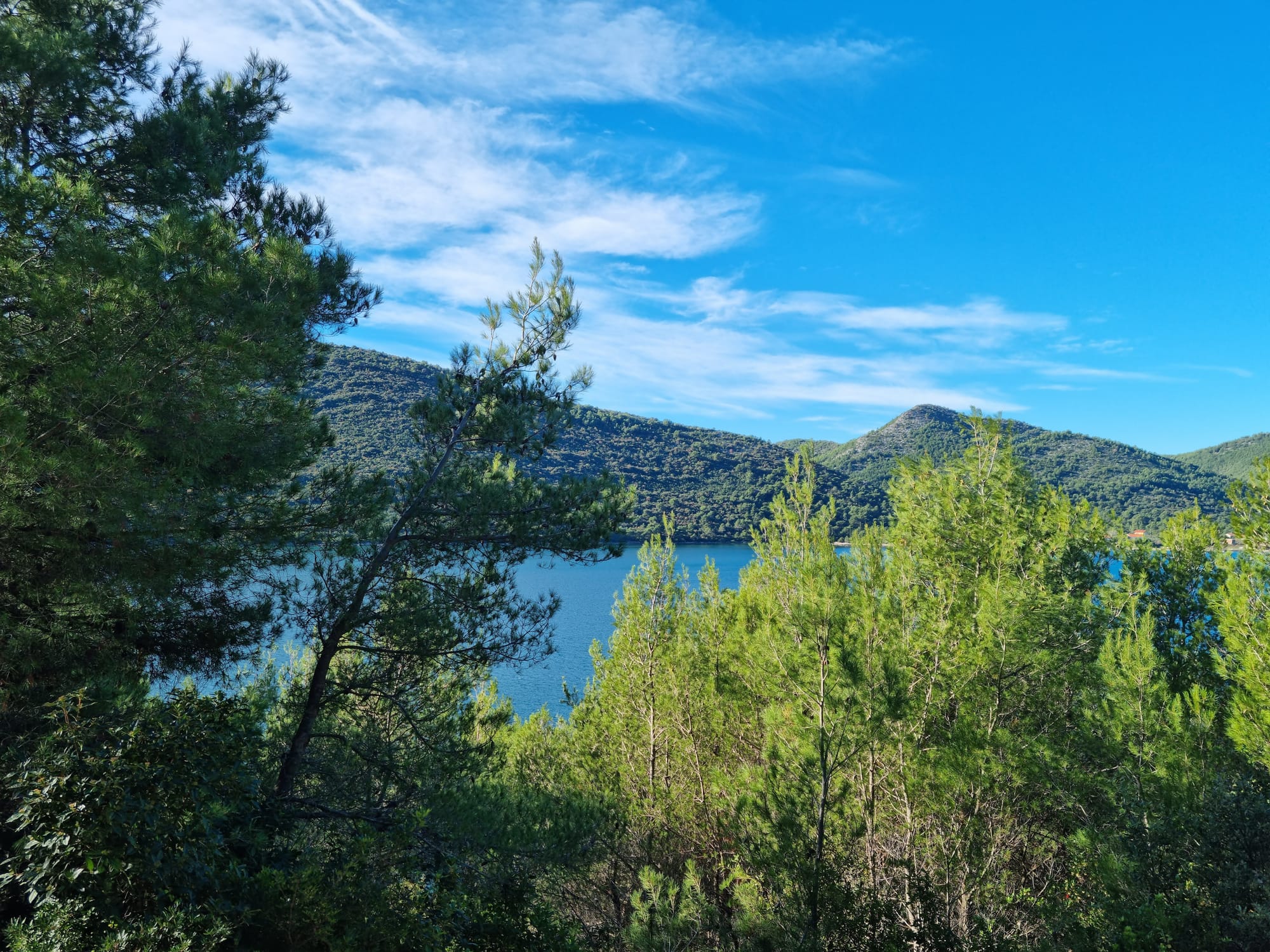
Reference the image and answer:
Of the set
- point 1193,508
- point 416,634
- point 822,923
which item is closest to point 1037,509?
point 1193,508

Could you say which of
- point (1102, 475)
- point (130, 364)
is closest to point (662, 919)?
point (130, 364)

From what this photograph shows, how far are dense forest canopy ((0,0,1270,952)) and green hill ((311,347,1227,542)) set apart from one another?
34783 mm

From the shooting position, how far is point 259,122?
7910mm

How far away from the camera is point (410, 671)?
7.46 m

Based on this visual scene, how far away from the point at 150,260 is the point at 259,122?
4343mm

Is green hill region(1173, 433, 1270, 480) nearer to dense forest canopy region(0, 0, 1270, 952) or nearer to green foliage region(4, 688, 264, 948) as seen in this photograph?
dense forest canopy region(0, 0, 1270, 952)

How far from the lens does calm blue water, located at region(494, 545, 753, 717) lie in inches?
911

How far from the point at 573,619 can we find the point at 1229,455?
127869 millimetres

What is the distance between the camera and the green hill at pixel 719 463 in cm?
6256

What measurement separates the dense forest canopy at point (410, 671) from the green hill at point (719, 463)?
114ft

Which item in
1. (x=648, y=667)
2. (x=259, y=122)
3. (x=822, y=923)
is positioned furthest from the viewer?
(x=648, y=667)

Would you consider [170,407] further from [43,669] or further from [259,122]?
[259,122]

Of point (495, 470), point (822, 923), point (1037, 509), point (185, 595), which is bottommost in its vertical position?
point (822, 923)

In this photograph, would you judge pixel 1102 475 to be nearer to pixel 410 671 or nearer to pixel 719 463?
pixel 719 463
